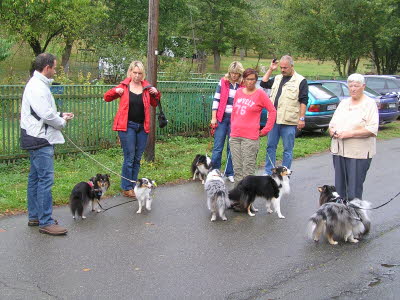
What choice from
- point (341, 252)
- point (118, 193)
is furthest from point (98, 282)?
point (118, 193)

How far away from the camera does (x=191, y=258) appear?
550cm

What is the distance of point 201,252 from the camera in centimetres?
571

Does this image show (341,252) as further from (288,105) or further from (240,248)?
(288,105)

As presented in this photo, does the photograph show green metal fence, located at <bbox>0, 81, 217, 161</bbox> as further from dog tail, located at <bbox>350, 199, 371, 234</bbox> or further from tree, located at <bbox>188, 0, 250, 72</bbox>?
tree, located at <bbox>188, 0, 250, 72</bbox>

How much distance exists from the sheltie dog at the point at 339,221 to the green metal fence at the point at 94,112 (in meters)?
6.31

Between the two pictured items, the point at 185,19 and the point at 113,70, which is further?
the point at 185,19

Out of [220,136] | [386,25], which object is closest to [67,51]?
[386,25]

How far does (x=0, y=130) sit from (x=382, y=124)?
13.8m

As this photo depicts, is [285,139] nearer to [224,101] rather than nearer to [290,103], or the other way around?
[290,103]

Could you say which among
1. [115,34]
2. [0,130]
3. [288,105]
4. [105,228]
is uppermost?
[115,34]

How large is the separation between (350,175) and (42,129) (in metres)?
3.96

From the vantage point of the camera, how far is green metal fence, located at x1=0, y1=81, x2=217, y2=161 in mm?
9547

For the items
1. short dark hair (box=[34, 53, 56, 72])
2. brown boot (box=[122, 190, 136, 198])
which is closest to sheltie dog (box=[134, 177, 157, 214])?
brown boot (box=[122, 190, 136, 198])

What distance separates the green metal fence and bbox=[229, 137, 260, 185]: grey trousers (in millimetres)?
4283
